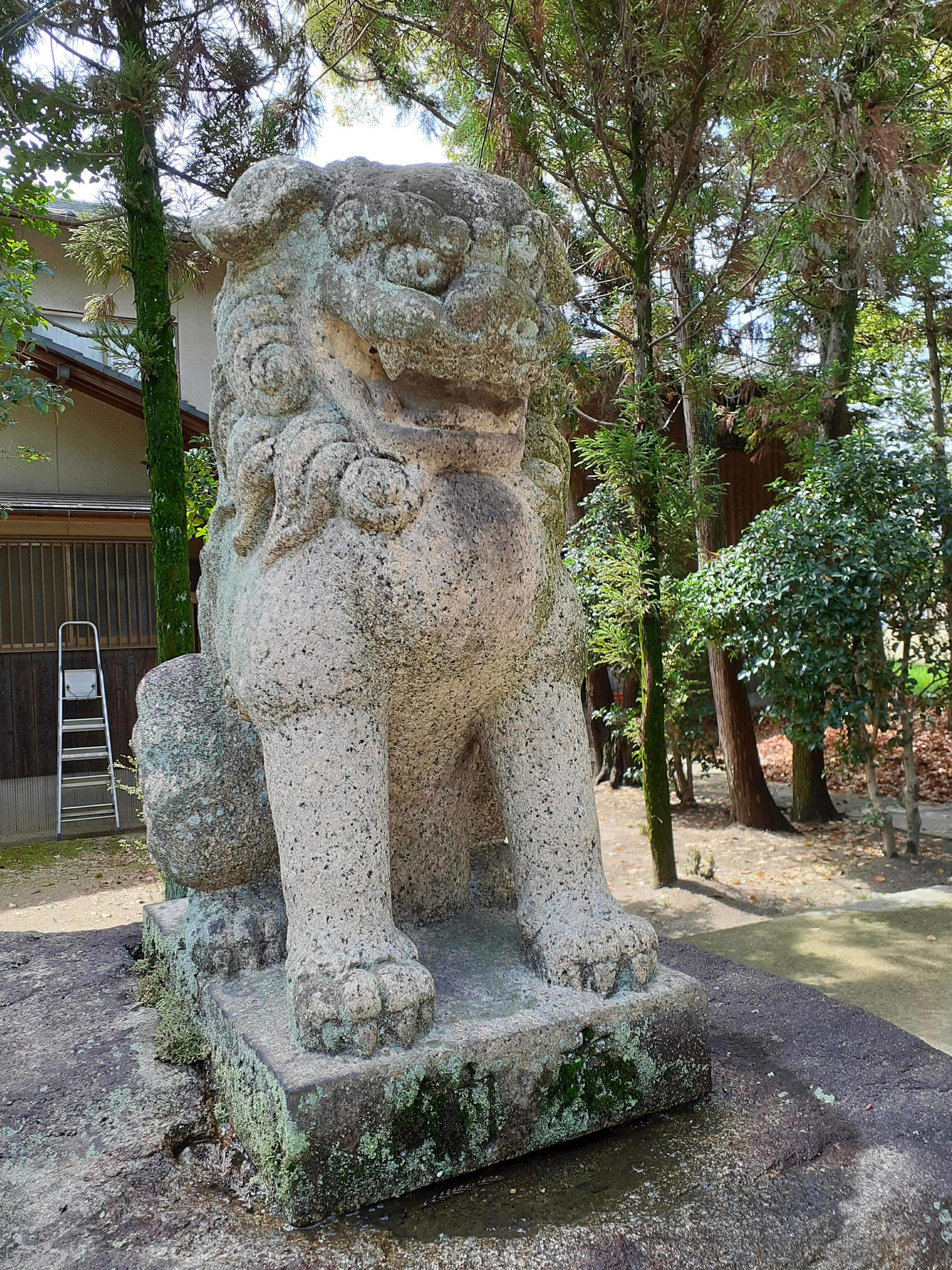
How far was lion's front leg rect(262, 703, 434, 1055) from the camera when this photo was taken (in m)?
1.48

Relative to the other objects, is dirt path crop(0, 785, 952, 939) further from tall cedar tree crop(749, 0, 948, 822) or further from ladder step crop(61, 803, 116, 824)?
tall cedar tree crop(749, 0, 948, 822)

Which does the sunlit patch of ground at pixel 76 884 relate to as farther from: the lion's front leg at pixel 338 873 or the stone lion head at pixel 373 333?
the stone lion head at pixel 373 333

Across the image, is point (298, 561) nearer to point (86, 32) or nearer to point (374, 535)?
point (374, 535)

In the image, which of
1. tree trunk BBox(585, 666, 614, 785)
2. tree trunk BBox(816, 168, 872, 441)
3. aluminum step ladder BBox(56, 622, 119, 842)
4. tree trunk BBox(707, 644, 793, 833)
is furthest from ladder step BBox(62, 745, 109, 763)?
tree trunk BBox(816, 168, 872, 441)

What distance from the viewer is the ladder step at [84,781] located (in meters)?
7.44

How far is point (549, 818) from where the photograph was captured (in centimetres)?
174

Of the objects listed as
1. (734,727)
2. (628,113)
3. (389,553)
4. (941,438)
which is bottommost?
(734,727)

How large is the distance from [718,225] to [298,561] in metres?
5.89

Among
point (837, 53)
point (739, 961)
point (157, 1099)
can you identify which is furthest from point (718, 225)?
point (157, 1099)

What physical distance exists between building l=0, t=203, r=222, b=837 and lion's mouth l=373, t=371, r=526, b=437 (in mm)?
6058

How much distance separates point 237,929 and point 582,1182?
789mm

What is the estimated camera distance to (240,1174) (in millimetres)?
1530

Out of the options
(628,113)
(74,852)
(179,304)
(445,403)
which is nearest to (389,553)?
(445,403)

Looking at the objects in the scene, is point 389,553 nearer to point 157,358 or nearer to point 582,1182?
A: point 582,1182
